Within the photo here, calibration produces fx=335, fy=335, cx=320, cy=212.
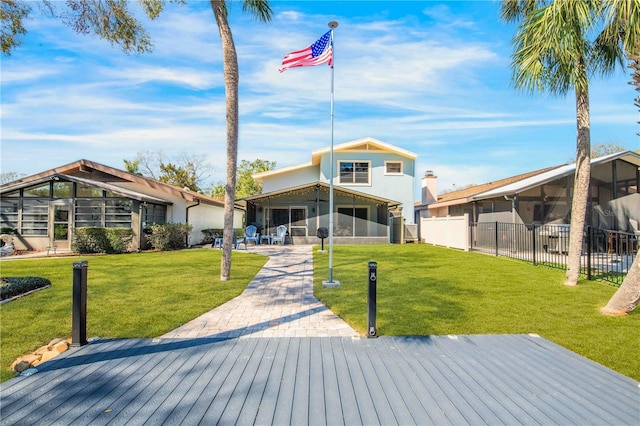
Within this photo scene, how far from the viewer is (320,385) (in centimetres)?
301

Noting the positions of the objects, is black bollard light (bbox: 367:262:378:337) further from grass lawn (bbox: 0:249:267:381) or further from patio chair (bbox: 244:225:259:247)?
patio chair (bbox: 244:225:259:247)

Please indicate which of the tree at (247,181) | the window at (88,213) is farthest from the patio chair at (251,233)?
the tree at (247,181)

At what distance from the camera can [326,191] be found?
18.7 m

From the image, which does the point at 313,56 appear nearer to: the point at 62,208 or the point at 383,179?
the point at 62,208

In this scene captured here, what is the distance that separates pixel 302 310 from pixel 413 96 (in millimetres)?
13450

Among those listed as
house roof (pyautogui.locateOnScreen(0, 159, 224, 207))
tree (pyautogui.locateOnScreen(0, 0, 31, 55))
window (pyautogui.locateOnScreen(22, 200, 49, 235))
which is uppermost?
tree (pyautogui.locateOnScreen(0, 0, 31, 55))

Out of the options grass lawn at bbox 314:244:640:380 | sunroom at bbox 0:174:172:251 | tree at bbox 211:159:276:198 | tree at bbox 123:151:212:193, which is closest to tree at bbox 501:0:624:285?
grass lawn at bbox 314:244:640:380

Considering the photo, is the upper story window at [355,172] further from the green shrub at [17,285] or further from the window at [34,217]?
the green shrub at [17,285]

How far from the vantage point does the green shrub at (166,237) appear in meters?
14.8

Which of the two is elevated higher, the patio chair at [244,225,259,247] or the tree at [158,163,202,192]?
the tree at [158,163,202,192]

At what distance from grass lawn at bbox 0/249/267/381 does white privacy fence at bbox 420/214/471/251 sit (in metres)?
10.0

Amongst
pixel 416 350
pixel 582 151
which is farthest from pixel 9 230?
pixel 582 151

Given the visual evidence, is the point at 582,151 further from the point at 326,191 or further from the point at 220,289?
the point at 326,191

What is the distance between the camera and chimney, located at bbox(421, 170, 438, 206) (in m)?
24.0
